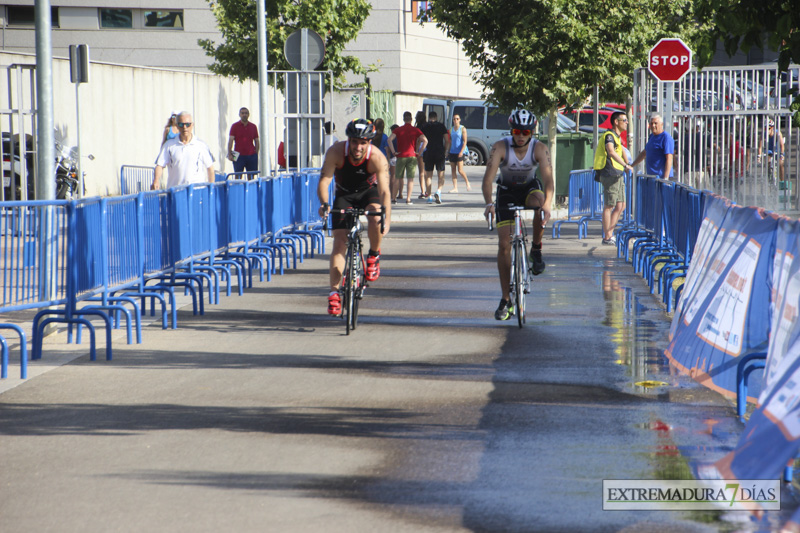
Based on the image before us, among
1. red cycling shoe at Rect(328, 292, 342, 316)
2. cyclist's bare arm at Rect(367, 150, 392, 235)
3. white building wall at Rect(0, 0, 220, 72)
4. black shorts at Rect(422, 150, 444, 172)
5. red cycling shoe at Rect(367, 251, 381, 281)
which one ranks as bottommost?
red cycling shoe at Rect(328, 292, 342, 316)

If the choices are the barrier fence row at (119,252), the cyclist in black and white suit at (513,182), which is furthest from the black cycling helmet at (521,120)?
the barrier fence row at (119,252)

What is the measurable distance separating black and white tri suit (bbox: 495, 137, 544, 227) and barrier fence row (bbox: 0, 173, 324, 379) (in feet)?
10.4

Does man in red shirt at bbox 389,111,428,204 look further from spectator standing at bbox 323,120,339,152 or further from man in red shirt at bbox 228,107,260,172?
man in red shirt at bbox 228,107,260,172

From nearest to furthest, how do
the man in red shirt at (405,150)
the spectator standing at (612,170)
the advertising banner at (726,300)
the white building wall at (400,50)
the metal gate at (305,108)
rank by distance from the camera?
1. the advertising banner at (726,300)
2. the spectator standing at (612,170)
3. the metal gate at (305,108)
4. the man in red shirt at (405,150)
5. the white building wall at (400,50)

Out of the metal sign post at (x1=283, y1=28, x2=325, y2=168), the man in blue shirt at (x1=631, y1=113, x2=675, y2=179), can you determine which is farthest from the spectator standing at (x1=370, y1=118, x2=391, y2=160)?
the man in blue shirt at (x1=631, y1=113, x2=675, y2=179)

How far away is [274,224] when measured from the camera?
52.2ft

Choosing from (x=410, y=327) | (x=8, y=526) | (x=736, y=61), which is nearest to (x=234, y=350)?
(x=410, y=327)

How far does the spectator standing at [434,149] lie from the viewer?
28.9 m

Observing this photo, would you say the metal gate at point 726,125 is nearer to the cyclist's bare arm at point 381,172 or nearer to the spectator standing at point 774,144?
the spectator standing at point 774,144

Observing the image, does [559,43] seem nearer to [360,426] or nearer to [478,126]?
[360,426]

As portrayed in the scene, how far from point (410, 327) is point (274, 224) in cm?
552

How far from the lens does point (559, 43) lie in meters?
24.0

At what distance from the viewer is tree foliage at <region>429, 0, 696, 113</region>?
24.0 metres

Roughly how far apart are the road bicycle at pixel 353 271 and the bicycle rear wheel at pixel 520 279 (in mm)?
1289
